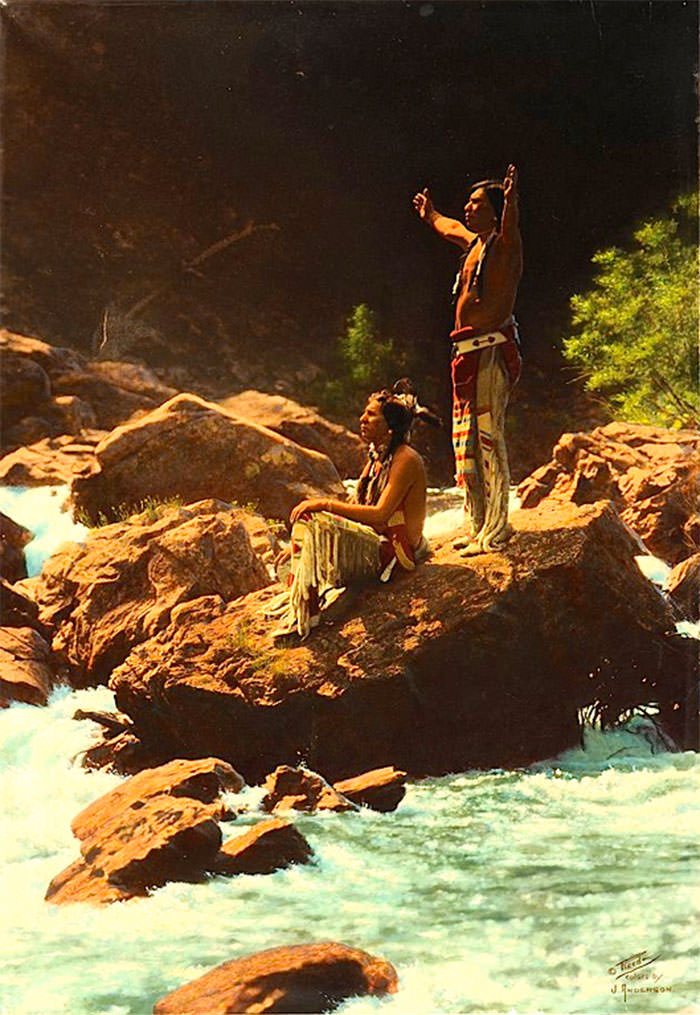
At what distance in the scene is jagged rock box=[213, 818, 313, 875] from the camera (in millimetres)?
5691

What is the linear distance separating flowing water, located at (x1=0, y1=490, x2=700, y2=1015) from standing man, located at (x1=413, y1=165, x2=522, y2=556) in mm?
1344

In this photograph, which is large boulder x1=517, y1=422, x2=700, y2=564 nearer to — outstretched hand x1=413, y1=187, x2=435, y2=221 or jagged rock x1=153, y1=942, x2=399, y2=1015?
outstretched hand x1=413, y1=187, x2=435, y2=221

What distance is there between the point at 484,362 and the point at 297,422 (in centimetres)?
340

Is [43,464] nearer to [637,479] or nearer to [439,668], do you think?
[439,668]

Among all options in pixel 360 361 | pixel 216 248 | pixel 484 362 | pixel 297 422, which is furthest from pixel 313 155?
pixel 484 362

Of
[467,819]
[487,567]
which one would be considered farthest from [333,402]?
[467,819]

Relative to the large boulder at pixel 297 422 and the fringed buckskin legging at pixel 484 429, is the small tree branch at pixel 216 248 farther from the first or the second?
the fringed buckskin legging at pixel 484 429

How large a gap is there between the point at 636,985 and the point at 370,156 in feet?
17.5

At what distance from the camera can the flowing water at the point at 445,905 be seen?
5.37 m

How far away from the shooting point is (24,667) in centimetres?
713

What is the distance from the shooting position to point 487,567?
6438 mm

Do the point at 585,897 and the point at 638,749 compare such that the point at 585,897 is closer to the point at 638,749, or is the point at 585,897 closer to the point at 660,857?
the point at 660,857

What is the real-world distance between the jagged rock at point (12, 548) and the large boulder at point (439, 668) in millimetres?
1848
